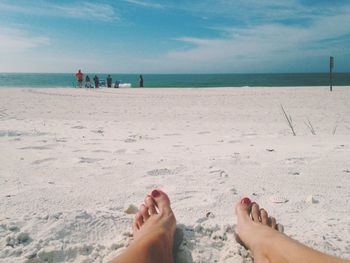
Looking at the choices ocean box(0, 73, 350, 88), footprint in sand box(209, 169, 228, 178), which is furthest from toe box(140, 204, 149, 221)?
ocean box(0, 73, 350, 88)

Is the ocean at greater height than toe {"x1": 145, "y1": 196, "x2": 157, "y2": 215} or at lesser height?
greater

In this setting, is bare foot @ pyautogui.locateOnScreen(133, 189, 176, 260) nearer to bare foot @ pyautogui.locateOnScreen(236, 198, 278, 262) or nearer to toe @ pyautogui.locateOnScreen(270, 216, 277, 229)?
bare foot @ pyautogui.locateOnScreen(236, 198, 278, 262)

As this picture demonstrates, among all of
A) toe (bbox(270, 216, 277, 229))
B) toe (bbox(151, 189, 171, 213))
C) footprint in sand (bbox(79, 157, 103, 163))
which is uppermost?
footprint in sand (bbox(79, 157, 103, 163))

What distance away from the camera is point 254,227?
5.59 feet

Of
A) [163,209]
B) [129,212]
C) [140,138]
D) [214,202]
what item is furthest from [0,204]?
[140,138]

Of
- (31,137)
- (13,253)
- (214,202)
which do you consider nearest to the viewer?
(13,253)

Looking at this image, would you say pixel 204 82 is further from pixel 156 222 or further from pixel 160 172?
pixel 156 222

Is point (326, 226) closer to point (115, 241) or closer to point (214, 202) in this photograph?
point (214, 202)

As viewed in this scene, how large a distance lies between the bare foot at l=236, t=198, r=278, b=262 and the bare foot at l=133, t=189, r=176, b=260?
387mm

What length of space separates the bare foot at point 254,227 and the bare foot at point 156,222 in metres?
0.39

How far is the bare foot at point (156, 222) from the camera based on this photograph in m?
1.52

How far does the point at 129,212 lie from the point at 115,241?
1.20ft

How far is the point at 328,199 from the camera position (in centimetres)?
218

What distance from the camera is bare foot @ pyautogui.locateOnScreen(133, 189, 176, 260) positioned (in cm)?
152
